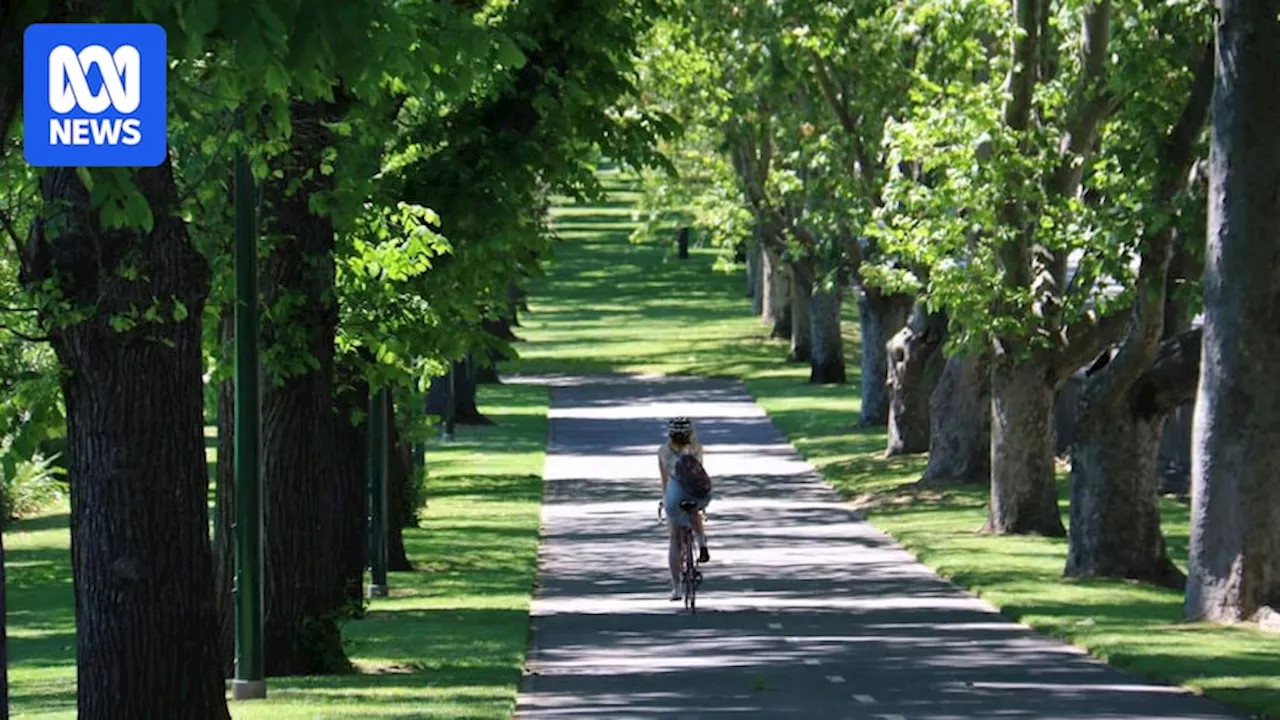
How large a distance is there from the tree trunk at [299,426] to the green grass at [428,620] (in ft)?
1.99

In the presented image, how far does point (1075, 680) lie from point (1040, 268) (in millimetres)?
12422

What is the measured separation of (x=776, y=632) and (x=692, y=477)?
6.42ft

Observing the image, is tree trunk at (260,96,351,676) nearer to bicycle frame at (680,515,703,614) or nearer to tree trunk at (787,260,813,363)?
bicycle frame at (680,515,703,614)

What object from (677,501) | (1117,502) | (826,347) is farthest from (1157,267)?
(826,347)

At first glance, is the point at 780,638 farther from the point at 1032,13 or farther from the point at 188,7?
the point at 188,7

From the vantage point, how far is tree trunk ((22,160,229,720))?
13.5 meters

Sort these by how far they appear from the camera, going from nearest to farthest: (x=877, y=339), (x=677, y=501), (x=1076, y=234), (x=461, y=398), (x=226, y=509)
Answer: (x=226, y=509)
(x=677, y=501)
(x=1076, y=234)
(x=877, y=339)
(x=461, y=398)

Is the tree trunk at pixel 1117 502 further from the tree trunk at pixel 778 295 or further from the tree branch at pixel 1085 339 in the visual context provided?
the tree trunk at pixel 778 295

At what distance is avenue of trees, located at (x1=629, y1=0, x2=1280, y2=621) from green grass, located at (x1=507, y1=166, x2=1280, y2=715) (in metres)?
0.83

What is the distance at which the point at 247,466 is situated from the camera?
57.9 ft

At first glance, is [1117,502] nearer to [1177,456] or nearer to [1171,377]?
[1171,377]

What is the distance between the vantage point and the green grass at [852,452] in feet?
67.6

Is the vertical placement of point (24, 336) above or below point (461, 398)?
above

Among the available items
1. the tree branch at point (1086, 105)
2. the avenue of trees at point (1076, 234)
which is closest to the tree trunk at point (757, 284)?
the avenue of trees at point (1076, 234)
